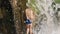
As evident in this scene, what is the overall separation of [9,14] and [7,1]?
0.18 metres

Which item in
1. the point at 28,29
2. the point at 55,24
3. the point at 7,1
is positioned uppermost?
the point at 7,1

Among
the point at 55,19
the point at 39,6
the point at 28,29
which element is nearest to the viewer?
the point at 28,29

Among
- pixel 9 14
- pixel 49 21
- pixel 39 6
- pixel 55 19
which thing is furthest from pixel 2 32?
pixel 55 19

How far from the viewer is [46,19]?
14.2 feet

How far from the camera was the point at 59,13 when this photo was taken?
15.9ft

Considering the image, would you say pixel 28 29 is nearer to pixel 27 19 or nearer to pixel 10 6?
pixel 27 19

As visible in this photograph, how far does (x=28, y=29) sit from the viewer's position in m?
2.99

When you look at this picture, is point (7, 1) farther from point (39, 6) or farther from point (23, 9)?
point (39, 6)

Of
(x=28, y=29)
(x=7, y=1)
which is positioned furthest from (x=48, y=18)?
(x=7, y=1)

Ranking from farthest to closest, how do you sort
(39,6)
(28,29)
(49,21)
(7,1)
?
(49,21)
(39,6)
(28,29)
(7,1)

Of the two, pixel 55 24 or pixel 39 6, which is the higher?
pixel 39 6

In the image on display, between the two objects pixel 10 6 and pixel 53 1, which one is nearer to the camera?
pixel 10 6

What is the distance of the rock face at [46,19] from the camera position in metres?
4.07

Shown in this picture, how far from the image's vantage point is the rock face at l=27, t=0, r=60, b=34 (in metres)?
4.07
